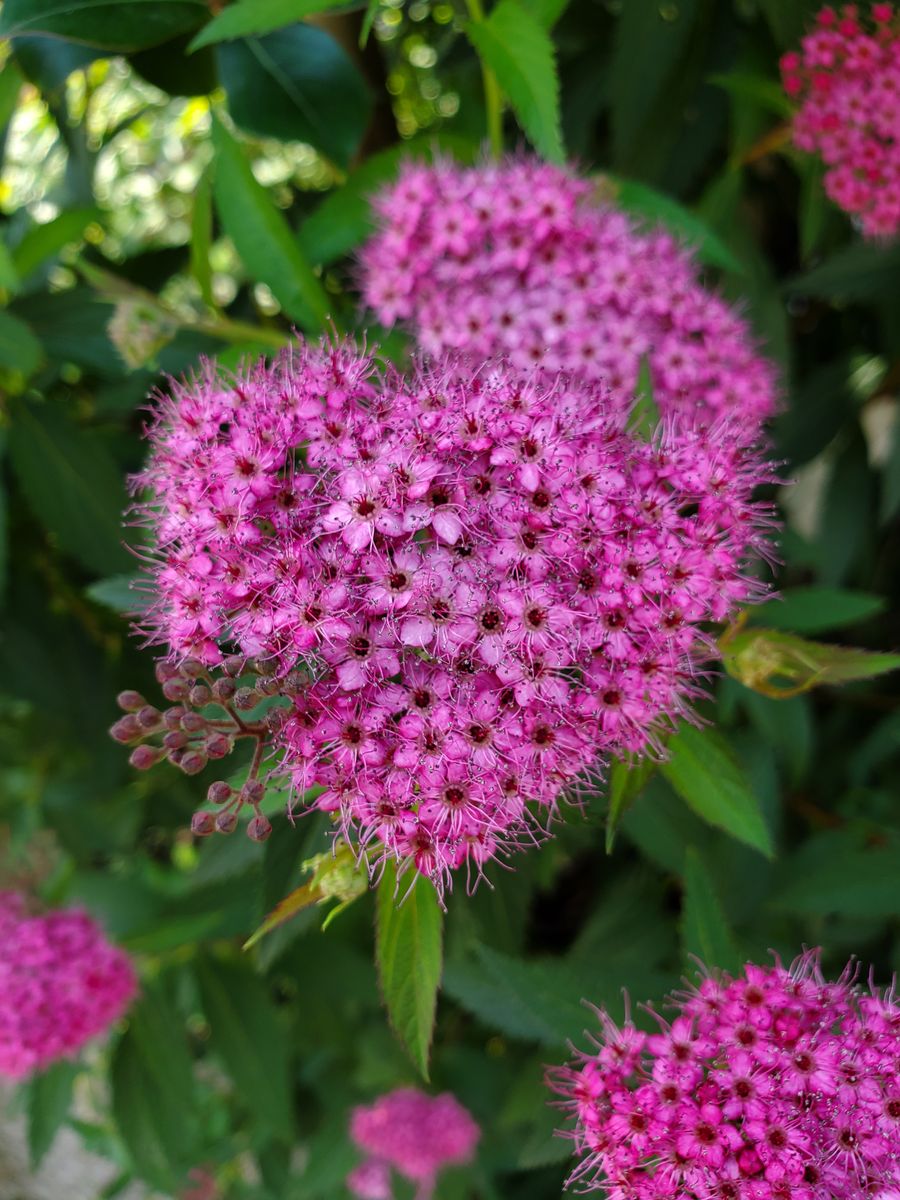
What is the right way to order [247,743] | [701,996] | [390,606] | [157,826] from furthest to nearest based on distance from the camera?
[157,826] → [247,743] → [701,996] → [390,606]

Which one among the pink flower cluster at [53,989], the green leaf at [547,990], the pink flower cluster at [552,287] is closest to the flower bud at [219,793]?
the green leaf at [547,990]

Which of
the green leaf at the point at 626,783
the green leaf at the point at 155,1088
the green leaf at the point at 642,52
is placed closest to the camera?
the green leaf at the point at 626,783

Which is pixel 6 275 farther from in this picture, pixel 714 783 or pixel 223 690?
pixel 714 783

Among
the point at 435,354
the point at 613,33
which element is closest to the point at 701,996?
the point at 435,354

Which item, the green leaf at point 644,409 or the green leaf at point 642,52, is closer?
the green leaf at point 644,409

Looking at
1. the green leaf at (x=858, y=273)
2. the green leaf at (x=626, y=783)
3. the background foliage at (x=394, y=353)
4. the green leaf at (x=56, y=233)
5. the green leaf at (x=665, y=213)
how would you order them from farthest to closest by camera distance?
the green leaf at (x=858, y=273) → the green leaf at (x=56, y=233) → the green leaf at (x=665, y=213) → the background foliage at (x=394, y=353) → the green leaf at (x=626, y=783)

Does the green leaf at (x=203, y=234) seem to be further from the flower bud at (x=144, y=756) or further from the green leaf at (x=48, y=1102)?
the green leaf at (x=48, y=1102)

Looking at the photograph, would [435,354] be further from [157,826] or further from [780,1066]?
[157,826]
